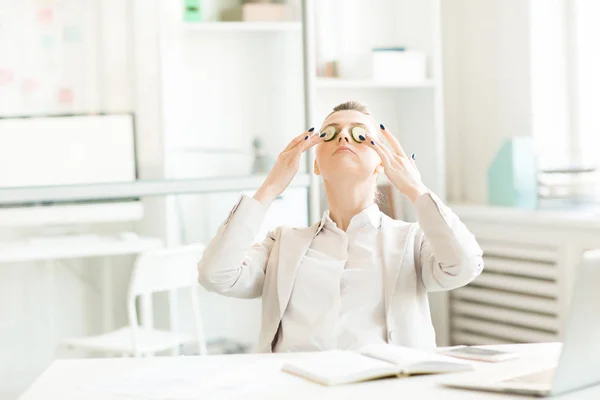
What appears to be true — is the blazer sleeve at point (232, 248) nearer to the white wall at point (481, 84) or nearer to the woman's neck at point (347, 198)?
the woman's neck at point (347, 198)

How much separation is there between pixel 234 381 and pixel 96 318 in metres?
1.87

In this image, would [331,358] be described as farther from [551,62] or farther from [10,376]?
[551,62]

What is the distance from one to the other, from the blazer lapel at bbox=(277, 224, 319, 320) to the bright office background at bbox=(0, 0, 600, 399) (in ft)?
4.54

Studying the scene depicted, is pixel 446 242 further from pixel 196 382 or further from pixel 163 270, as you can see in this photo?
pixel 163 270

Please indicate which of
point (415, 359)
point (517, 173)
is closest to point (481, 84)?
point (517, 173)

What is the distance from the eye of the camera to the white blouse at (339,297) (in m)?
1.90

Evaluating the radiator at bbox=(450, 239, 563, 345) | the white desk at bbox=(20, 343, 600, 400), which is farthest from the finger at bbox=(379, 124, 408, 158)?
the radiator at bbox=(450, 239, 563, 345)

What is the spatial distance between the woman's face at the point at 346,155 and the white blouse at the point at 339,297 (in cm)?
11

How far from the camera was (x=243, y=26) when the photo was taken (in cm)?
347

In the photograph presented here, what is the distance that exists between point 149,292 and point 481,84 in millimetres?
1759

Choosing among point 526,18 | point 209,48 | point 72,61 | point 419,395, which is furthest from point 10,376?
point 526,18

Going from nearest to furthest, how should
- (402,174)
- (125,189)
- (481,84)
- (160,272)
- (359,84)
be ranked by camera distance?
(402,174)
(160,272)
(125,189)
(359,84)
(481,84)

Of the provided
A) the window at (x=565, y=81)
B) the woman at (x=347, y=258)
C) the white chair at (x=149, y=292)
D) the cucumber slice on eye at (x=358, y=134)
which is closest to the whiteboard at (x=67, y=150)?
the white chair at (x=149, y=292)

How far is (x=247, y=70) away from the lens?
3502mm
